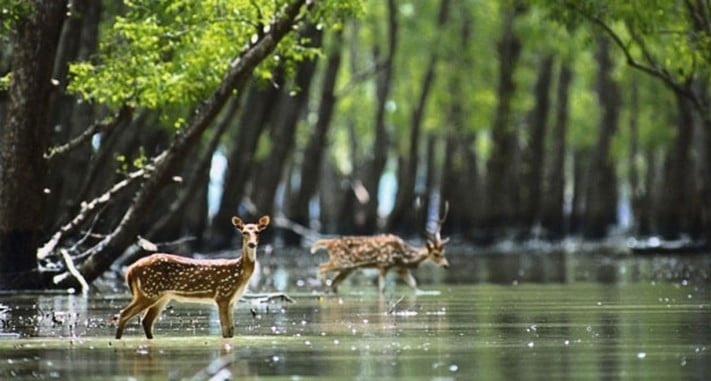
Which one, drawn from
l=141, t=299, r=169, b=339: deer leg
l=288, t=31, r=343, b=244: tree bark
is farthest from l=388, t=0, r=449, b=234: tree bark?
l=141, t=299, r=169, b=339: deer leg

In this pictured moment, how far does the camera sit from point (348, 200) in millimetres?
66375

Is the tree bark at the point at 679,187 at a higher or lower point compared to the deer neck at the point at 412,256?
higher

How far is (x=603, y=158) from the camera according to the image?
64.4 meters

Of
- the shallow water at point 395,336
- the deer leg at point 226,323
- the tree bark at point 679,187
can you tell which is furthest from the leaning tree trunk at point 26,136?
the tree bark at point 679,187

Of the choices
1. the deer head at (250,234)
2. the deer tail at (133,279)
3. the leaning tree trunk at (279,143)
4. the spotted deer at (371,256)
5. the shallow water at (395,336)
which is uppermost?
the leaning tree trunk at (279,143)

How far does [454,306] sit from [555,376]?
378 inches

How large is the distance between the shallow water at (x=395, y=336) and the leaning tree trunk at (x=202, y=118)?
3.54 feet

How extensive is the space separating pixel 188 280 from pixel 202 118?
8.74 m

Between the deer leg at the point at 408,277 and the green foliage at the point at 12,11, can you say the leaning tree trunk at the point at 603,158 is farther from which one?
the green foliage at the point at 12,11

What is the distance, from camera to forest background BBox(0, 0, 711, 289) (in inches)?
1017

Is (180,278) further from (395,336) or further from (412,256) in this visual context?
(412,256)

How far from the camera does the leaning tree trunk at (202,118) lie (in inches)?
1010

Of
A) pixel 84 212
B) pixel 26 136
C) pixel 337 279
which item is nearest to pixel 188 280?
pixel 26 136

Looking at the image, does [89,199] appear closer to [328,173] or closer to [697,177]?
[697,177]
